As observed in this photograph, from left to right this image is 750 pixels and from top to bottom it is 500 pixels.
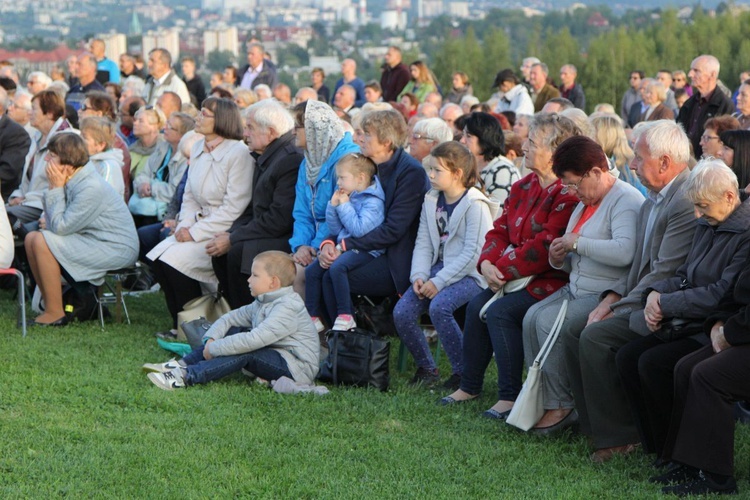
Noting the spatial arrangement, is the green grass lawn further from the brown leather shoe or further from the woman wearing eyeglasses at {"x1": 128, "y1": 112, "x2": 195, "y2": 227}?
the woman wearing eyeglasses at {"x1": 128, "y1": 112, "x2": 195, "y2": 227}

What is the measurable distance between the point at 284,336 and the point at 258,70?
12.9m

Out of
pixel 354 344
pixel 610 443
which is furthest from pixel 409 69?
pixel 610 443

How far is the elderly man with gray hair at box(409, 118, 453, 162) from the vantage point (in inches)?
313

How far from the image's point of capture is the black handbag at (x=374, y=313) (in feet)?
23.3

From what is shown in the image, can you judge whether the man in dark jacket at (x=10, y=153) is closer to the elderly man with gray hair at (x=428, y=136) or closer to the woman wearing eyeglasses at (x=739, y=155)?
the elderly man with gray hair at (x=428, y=136)

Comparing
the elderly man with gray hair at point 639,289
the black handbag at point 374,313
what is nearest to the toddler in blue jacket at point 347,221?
the black handbag at point 374,313

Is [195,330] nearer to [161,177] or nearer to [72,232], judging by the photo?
[72,232]

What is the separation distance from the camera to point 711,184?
4.69 metres

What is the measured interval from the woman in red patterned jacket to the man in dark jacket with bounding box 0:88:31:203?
5.36 metres

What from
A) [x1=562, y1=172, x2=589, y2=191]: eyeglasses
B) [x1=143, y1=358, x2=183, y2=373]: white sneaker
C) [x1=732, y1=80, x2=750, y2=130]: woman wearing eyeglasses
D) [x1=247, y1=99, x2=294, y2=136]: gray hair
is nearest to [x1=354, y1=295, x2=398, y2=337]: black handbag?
[x1=143, y1=358, x2=183, y2=373]: white sneaker

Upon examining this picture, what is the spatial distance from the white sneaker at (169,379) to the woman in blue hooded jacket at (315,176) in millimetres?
1304

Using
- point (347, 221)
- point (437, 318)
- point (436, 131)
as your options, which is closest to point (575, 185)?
point (437, 318)

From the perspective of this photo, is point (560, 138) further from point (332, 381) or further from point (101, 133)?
point (101, 133)

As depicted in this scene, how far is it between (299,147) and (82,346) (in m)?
2.02
